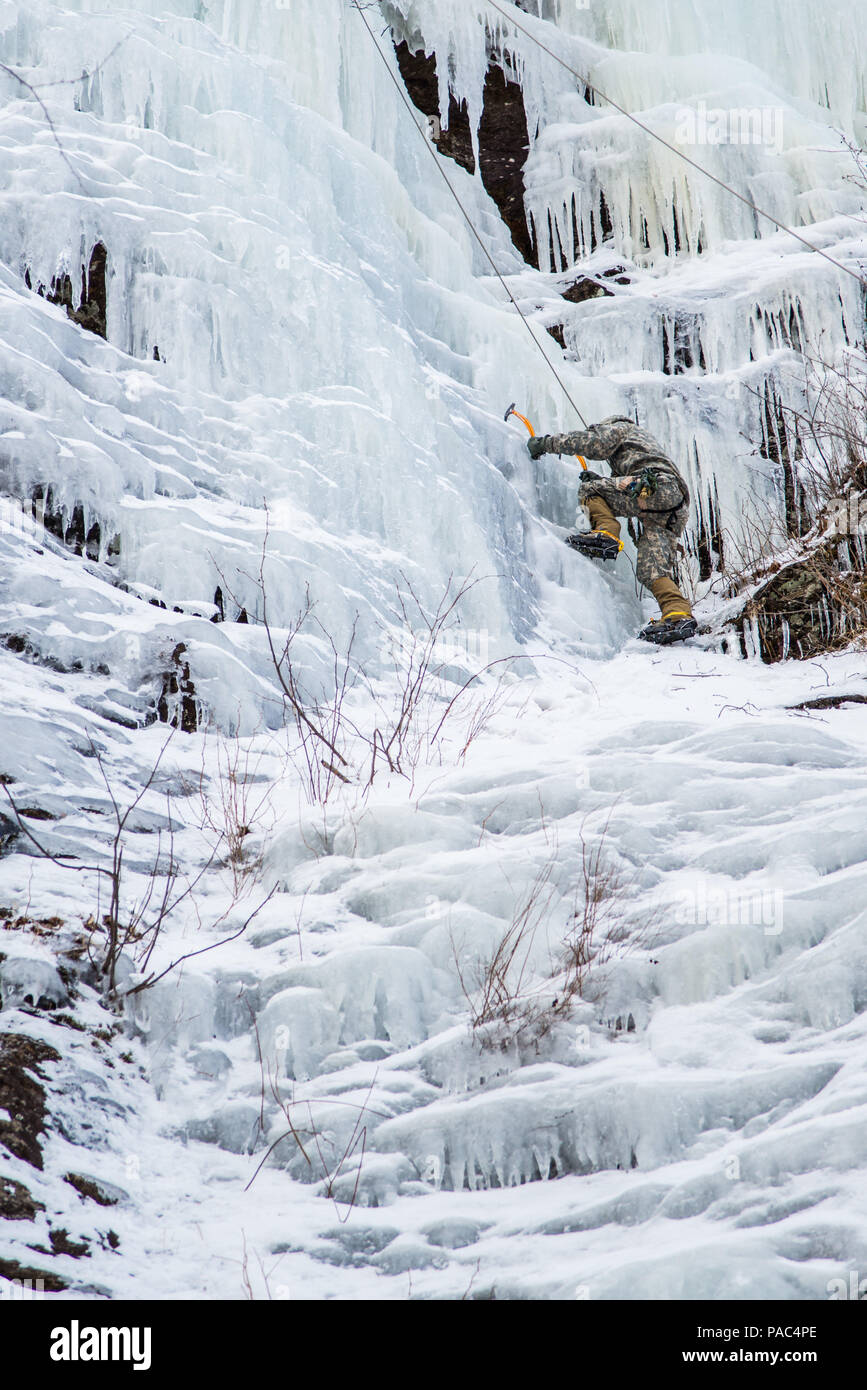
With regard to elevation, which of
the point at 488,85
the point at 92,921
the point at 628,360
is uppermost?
the point at 488,85

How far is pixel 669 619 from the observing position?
5.73m

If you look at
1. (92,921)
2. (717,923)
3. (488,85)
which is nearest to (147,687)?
(92,921)

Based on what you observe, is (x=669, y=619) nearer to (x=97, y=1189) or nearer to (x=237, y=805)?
(x=237, y=805)

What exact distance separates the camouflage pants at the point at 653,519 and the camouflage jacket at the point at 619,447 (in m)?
0.10

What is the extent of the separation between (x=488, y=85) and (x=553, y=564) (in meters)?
4.92

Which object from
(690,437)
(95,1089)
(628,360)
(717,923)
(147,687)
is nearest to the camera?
(95,1089)

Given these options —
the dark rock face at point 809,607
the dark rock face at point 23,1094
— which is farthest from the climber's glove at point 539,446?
the dark rock face at point 23,1094

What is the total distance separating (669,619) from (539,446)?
52.1 inches

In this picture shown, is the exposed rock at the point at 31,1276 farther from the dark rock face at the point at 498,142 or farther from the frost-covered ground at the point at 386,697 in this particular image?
the dark rock face at the point at 498,142

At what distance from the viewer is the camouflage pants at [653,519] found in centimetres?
589

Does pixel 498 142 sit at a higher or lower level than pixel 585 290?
higher

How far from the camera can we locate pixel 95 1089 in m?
2.23

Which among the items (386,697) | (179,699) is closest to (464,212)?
(386,697)
